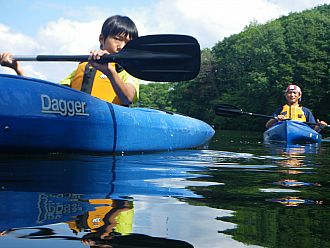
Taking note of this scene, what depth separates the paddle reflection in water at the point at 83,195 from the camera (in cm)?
123

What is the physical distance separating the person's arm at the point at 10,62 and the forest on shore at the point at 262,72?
101ft

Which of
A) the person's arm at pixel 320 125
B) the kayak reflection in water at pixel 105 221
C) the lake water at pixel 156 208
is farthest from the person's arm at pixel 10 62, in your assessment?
the person's arm at pixel 320 125

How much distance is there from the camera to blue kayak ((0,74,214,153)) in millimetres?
3326

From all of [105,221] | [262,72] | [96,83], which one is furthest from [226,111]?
[262,72]

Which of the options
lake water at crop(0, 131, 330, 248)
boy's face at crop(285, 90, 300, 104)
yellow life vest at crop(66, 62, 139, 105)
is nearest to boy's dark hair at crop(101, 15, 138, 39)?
yellow life vest at crop(66, 62, 139, 105)

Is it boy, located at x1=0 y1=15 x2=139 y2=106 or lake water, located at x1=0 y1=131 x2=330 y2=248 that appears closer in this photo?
lake water, located at x1=0 y1=131 x2=330 y2=248

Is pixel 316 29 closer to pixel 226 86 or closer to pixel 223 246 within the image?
pixel 226 86

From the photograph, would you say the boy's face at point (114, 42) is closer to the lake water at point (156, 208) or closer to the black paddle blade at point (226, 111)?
the lake water at point (156, 208)

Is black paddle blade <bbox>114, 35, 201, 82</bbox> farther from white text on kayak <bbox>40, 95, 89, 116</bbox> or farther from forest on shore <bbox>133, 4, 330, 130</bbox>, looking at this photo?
forest on shore <bbox>133, 4, 330, 130</bbox>

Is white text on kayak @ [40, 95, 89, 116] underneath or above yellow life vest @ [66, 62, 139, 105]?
underneath

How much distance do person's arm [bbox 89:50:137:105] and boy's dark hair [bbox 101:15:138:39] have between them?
547 mm

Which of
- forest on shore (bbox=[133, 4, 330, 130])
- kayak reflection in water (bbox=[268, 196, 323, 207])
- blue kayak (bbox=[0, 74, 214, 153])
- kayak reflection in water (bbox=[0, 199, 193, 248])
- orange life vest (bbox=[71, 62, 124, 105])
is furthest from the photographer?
forest on shore (bbox=[133, 4, 330, 130])

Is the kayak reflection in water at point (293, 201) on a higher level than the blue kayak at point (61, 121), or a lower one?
lower

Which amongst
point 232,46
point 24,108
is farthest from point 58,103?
point 232,46
